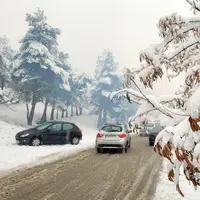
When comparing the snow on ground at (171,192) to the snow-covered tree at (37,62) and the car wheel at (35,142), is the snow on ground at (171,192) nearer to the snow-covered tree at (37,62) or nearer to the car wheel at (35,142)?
the car wheel at (35,142)

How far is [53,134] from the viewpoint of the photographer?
2073 cm

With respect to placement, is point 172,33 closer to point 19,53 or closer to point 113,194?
point 113,194

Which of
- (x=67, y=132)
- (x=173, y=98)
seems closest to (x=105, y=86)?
(x=67, y=132)

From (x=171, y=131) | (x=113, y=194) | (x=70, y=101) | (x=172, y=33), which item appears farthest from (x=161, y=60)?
(x=70, y=101)

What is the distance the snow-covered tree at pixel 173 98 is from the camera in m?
2.82

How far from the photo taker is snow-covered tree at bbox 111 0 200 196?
2822 mm

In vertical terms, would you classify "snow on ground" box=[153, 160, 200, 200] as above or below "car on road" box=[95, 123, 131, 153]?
below

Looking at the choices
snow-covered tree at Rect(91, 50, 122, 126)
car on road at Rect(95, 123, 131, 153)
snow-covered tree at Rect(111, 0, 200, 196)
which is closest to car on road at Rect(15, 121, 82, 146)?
car on road at Rect(95, 123, 131, 153)

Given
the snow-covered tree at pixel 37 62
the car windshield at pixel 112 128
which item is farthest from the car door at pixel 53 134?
the snow-covered tree at pixel 37 62

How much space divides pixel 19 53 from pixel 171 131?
42.9 meters

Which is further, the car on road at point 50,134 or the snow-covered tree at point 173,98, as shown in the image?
the car on road at point 50,134

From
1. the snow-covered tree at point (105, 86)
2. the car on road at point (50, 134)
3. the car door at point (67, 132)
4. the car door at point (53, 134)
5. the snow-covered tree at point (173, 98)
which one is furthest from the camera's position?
the snow-covered tree at point (105, 86)

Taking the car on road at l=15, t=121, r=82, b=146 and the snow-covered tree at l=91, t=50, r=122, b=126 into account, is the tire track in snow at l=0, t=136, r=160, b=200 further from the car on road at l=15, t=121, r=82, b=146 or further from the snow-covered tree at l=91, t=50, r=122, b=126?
the snow-covered tree at l=91, t=50, r=122, b=126

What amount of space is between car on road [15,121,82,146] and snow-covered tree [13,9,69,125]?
2028 centimetres
